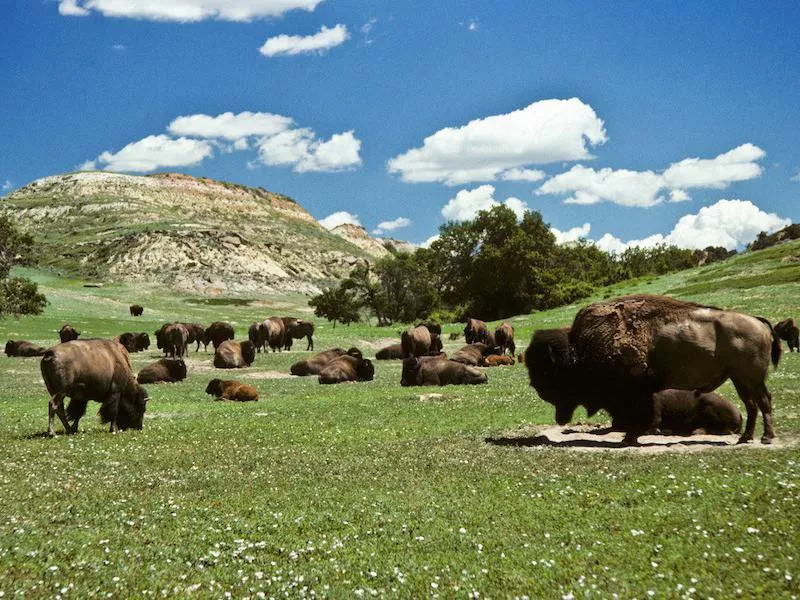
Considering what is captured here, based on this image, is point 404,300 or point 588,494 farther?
point 404,300

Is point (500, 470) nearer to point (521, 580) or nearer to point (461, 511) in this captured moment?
point (461, 511)

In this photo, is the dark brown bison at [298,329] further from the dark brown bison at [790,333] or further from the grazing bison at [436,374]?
the dark brown bison at [790,333]

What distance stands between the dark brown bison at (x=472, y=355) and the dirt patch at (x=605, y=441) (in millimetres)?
18449

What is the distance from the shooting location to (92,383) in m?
15.7

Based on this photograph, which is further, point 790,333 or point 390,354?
point 390,354

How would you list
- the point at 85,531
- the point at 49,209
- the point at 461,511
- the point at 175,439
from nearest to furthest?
1. the point at 85,531
2. the point at 461,511
3. the point at 175,439
4. the point at 49,209

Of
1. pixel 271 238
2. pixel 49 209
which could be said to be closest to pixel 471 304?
pixel 271 238

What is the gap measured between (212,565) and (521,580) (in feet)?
11.1

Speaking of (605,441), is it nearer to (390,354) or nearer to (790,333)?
(790,333)

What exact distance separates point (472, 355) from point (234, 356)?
1350 cm

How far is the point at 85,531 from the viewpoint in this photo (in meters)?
8.39

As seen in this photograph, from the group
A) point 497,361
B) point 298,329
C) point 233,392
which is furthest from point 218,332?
point 233,392

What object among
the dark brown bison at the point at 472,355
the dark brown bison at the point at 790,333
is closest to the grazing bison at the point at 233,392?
the dark brown bison at the point at 472,355

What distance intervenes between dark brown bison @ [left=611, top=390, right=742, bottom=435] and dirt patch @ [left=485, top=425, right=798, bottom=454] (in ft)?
1.18
